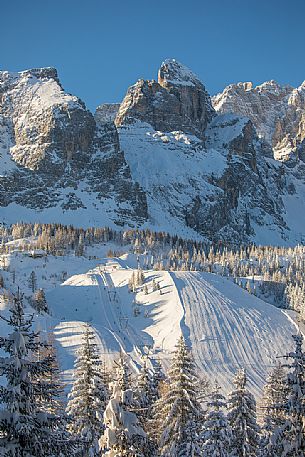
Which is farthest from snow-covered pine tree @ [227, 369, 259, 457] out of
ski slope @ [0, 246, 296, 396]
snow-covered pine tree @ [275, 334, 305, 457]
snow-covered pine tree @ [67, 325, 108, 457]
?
ski slope @ [0, 246, 296, 396]

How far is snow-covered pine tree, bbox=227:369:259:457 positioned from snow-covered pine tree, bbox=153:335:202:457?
3272 mm

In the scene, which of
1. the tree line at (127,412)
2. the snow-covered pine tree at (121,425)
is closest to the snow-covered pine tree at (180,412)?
the tree line at (127,412)

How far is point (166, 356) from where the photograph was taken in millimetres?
86188

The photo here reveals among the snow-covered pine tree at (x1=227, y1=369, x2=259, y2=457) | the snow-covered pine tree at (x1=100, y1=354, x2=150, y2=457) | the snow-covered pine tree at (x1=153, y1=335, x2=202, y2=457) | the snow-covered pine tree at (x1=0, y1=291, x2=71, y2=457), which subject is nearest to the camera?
the snow-covered pine tree at (x1=0, y1=291, x2=71, y2=457)

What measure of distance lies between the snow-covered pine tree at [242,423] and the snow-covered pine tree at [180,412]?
3.27 m

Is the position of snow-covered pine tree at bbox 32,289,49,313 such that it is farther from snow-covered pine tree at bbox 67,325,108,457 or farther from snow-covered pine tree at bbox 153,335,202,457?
snow-covered pine tree at bbox 67,325,108,457

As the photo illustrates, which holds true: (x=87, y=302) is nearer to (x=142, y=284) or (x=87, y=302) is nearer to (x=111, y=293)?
(x=111, y=293)

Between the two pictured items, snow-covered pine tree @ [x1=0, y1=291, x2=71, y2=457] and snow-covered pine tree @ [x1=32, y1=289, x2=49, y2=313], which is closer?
snow-covered pine tree @ [x1=0, y1=291, x2=71, y2=457]

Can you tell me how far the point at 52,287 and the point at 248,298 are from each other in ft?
184

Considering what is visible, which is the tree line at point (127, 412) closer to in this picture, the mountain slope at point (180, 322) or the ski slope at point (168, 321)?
the ski slope at point (168, 321)

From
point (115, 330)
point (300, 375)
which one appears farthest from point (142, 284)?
point (300, 375)

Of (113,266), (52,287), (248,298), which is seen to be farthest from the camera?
(113,266)

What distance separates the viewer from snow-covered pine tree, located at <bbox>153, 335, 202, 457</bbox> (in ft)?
92.7

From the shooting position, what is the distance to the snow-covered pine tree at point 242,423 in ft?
102
